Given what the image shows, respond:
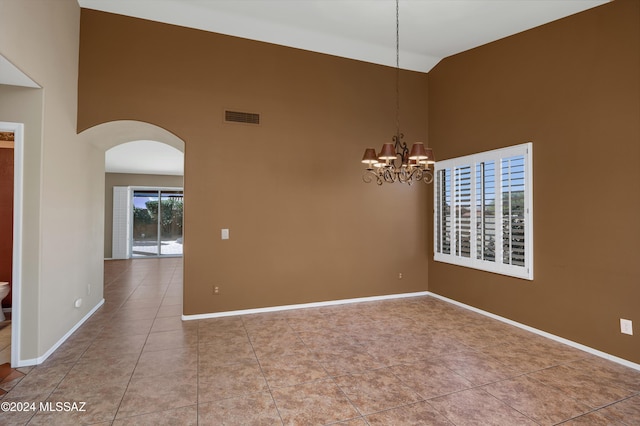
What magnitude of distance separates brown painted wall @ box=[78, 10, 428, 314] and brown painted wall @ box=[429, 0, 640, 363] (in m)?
1.58

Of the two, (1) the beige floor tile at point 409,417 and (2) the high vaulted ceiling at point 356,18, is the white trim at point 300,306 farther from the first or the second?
(2) the high vaulted ceiling at point 356,18

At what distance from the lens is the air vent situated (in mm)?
4445

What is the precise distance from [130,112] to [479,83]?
4777 millimetres

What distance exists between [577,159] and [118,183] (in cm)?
1167

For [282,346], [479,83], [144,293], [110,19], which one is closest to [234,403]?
[282,346]

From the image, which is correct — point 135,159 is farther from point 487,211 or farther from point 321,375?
point 487,211

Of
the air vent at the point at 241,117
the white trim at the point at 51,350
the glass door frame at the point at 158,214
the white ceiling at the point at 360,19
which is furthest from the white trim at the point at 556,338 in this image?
the glass door frame at the point at 158,214

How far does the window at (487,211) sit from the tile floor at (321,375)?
2.99ft

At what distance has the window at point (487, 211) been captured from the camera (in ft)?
13.0

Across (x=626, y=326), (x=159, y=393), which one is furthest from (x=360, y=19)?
(x=159, y=393)

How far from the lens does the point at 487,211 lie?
4.38 metres

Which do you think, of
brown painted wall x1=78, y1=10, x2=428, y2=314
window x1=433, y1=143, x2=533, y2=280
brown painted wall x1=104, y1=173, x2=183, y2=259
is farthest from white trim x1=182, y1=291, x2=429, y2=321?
brown painted wall x1=104, y1=173, x2=183, y2=259

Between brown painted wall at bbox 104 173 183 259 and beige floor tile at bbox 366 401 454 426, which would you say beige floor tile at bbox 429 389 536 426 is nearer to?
beige floor tile at bbox 366 401 454 426

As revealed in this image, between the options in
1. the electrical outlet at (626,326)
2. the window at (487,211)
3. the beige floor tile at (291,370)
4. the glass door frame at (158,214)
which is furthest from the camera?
the glass door frame at (158,214)
